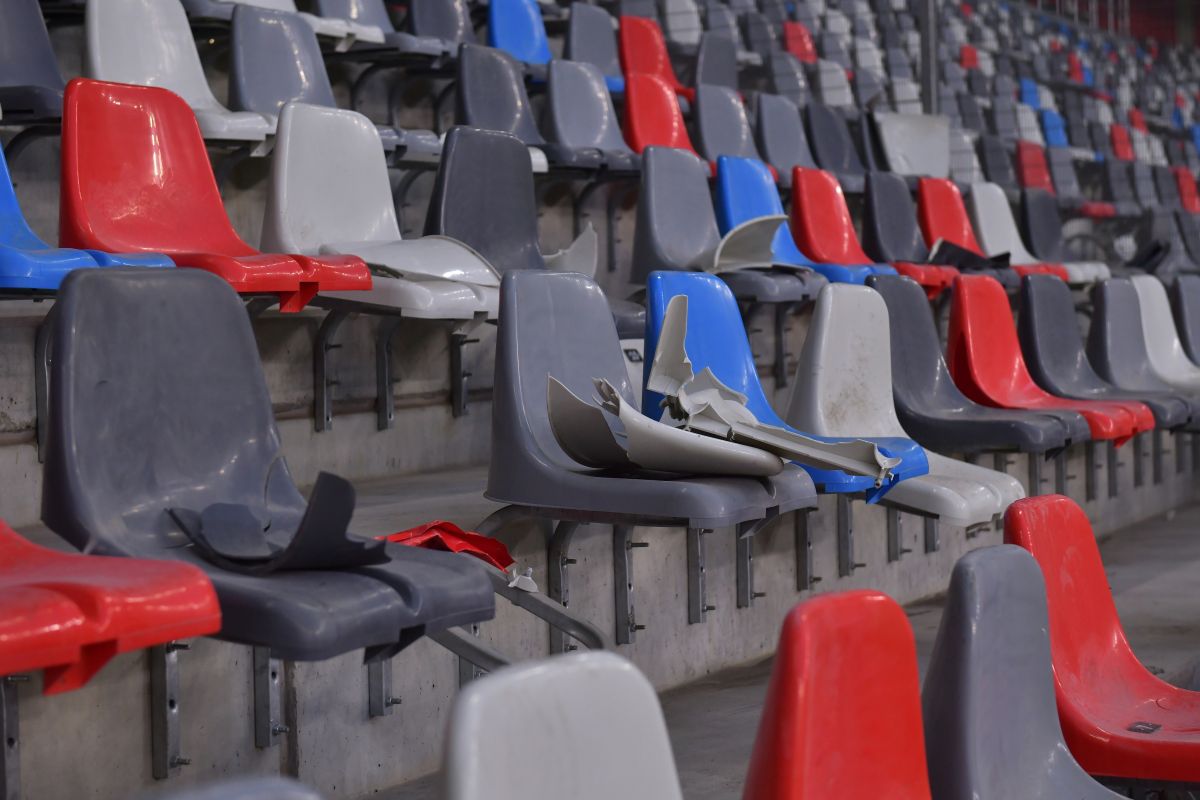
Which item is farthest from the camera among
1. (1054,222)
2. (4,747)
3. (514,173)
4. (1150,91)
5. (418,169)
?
(1150,91)

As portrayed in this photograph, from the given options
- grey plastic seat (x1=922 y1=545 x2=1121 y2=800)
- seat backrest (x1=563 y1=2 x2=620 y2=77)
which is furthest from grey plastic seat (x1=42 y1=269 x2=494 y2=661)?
seat backrest (x1=563 y1=2 x2=620 y2=77)

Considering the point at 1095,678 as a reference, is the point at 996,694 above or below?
above

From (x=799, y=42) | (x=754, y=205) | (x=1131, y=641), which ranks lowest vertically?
(x=1131, y=641)

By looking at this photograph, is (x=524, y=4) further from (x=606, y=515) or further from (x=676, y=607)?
(x=606, y=515)

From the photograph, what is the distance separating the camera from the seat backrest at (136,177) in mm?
2277

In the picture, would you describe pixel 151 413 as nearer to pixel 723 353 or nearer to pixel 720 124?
pixel 723 353

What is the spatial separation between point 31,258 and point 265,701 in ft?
2.15

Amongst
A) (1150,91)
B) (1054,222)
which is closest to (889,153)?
(1054,222)

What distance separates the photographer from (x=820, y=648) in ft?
3.51

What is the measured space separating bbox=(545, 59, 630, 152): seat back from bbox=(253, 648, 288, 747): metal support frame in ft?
7.36

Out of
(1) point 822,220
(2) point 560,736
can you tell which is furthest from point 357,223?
(2) point 560,736

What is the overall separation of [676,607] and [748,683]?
0.64 ft

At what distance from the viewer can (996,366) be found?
11.7 ft

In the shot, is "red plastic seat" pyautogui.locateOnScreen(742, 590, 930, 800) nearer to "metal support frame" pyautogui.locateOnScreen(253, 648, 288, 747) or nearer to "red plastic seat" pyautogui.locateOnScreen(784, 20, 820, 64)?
"metal support frame" pyautogui.locateOnScreen(253, 648, 288, 747)
